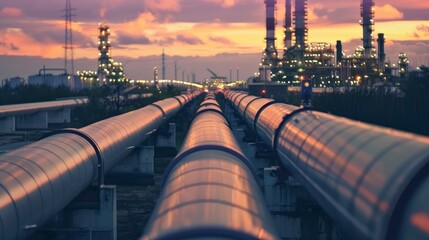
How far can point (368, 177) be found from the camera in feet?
33.9

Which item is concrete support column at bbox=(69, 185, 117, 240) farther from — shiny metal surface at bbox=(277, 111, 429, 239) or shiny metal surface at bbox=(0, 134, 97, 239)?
shiny metal surface at bbox=(277, 111, 429, 239)

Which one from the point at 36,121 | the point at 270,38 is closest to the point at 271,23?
the point at 270,38

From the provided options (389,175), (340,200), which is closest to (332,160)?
(340,200)

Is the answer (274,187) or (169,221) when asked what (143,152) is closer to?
(274,187)

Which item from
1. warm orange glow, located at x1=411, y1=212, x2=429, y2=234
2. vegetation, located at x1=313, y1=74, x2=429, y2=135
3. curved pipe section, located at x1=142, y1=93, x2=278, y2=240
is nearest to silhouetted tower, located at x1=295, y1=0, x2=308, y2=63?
vegetation, located at x1=313, y1=74, x2=429, y2=135

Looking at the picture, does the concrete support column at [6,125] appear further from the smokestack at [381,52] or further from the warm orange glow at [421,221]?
the smokestack at [381,52]

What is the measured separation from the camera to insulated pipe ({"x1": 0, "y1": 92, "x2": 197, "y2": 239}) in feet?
42.4

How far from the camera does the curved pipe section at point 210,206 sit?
7730mm

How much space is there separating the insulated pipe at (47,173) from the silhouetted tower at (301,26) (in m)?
102

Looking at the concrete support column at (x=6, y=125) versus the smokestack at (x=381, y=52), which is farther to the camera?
the smokestack at (x=381, y=52)

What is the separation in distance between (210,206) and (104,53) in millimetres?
163633

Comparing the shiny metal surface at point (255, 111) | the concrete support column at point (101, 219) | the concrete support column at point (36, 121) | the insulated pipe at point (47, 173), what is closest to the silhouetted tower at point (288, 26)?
the concrete support column at point (36, 121)

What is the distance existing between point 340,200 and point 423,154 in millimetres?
2787

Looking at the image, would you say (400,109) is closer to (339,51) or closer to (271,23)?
(271,23)
